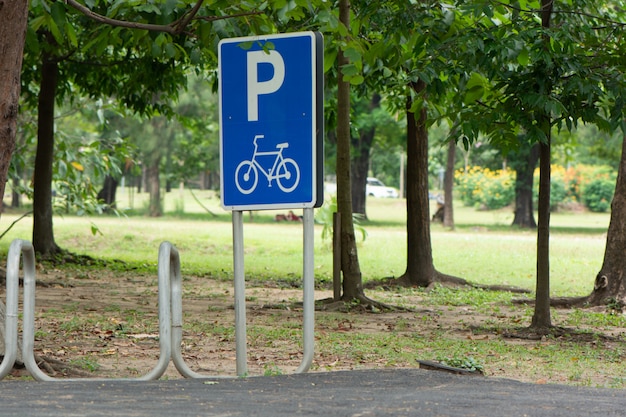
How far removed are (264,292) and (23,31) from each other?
27.7 ft

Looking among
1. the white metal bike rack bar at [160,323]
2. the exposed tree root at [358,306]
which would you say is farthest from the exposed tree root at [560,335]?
the white metal bike rack bar at [160,323]

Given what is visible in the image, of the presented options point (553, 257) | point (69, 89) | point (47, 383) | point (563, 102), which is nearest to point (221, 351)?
point (47, 383)

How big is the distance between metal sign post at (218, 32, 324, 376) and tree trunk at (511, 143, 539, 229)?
31.3 metres

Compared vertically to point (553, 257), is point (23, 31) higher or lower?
higher

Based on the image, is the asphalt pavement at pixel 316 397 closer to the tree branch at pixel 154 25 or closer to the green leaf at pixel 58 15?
the tree branch at pixel 154 25

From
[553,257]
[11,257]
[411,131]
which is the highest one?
[411,131]

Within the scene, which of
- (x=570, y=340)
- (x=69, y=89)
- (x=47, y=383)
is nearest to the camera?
(x=47, y=383)

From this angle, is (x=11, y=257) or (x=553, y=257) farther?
(x=553, y=257)

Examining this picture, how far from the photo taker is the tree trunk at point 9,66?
579cm

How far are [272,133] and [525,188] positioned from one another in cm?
3247

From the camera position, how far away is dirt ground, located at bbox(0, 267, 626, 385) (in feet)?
24.3

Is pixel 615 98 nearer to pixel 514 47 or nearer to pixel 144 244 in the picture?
pixel 514 47

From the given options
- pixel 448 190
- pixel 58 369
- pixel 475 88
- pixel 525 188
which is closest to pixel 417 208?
pixel 475 88

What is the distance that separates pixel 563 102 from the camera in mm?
8609
